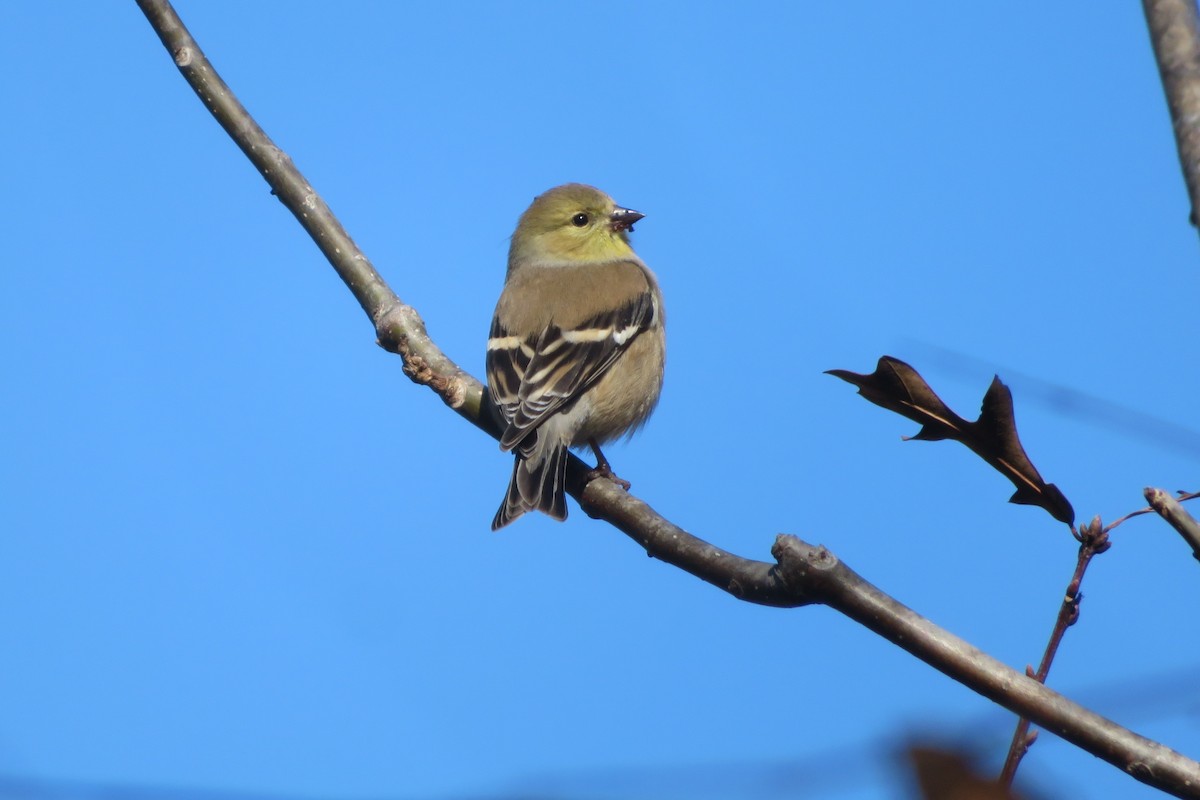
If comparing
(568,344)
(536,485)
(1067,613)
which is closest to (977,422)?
(1067,613)

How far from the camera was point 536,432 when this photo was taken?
569cm

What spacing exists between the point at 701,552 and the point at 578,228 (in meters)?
5.10

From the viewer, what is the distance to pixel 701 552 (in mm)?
3031

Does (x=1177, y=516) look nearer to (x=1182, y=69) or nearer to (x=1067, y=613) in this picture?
(x=1067, y=613)

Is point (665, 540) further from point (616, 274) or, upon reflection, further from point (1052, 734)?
point (616, 274)

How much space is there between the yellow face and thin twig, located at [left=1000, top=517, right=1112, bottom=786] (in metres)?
5.75

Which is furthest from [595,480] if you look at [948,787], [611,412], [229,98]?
[948,787]

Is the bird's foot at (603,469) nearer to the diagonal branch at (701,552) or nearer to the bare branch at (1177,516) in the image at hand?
the diagonal branch at (701,552)

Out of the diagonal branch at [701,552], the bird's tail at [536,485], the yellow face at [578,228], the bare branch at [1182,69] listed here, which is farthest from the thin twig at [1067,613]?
the yellow face at [578,228]

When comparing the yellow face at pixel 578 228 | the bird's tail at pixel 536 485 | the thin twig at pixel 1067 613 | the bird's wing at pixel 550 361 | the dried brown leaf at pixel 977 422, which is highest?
the yellow face at pixel 578 228

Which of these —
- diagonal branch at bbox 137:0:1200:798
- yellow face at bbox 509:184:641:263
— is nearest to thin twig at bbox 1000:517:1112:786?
diagonal branch at bbox 137:0:1200:798

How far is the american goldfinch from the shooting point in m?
5.52

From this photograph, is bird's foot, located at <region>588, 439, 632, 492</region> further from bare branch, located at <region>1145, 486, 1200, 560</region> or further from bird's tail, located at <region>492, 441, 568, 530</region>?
bare branch, located at <region>1145, 486, 1200, 560</region>

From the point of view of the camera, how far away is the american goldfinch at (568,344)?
5.52 meters
